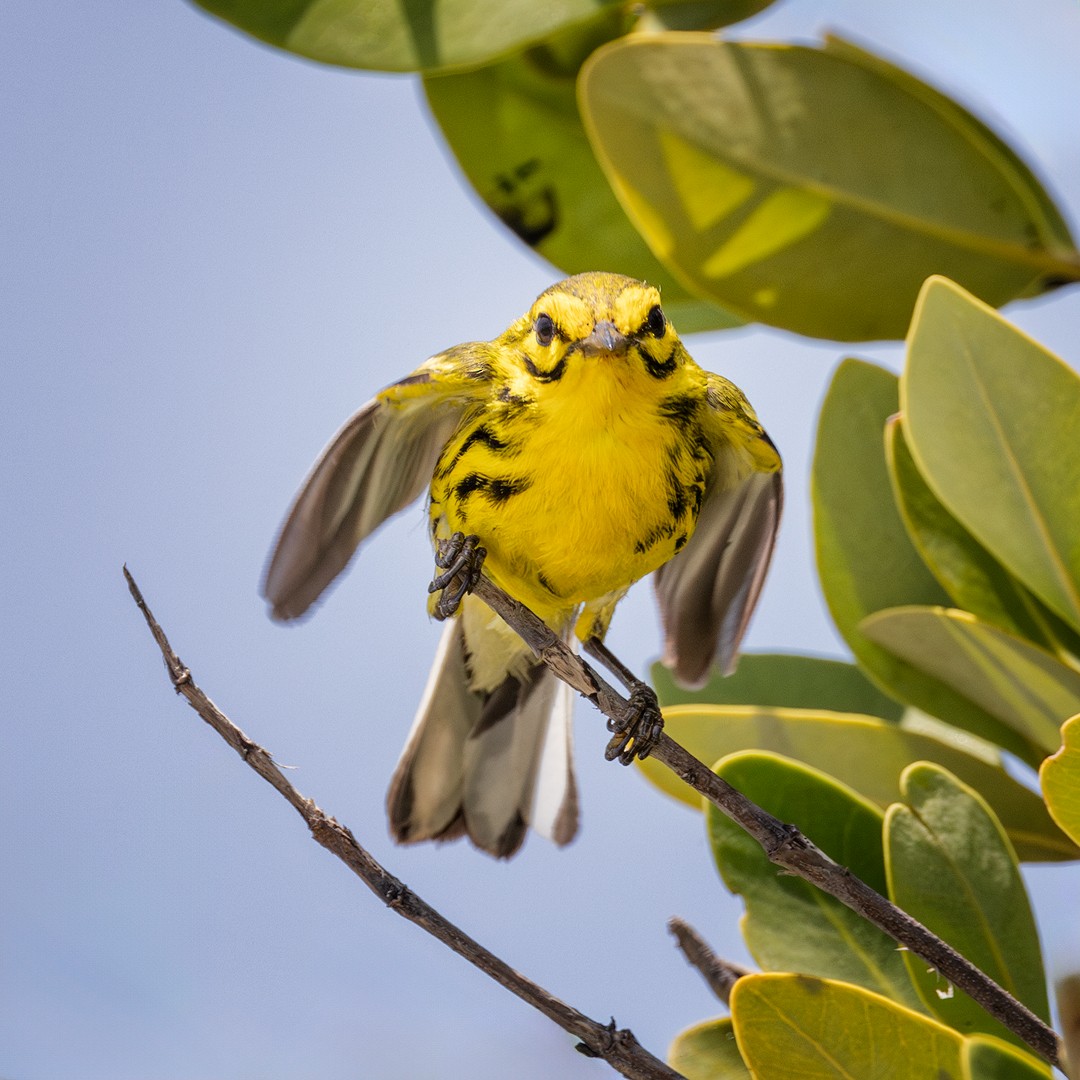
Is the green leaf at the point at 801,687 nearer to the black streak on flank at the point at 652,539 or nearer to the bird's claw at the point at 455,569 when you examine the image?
the black streak on flank at the point at 652,539

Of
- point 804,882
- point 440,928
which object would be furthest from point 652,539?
point 440,928

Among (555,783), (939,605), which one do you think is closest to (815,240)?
(939,605)

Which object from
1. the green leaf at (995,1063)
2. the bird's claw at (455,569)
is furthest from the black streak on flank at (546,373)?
the green leaf at (995,1063)

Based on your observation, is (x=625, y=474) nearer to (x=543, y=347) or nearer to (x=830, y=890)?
(x=543, y=347)

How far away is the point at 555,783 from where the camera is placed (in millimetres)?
1894

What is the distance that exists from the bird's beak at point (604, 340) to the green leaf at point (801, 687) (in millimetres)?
441

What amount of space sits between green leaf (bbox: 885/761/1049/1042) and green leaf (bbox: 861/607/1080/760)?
17cm

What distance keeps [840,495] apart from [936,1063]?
2.14ft

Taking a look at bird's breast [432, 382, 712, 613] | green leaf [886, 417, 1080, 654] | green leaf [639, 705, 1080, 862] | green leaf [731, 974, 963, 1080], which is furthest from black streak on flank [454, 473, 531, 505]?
green leaf [731, 974, 963, 1080]

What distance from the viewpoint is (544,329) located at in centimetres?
163

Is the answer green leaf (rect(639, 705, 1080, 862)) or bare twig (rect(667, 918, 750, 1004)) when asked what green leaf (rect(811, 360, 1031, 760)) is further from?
bare twig (rect(667, 918, 750, 1004))

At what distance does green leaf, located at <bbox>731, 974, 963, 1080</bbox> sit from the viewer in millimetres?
1128

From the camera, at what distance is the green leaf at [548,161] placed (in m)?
1.71

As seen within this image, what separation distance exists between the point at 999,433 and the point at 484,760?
900 mm
